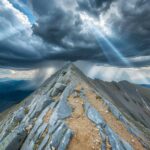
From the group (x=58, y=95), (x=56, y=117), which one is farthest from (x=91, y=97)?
(x=56, y=117)

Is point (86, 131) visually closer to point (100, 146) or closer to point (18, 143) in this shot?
point (100, 146)

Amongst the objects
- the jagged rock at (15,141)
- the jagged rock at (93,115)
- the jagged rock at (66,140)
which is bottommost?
the jagged rock at (15,141)

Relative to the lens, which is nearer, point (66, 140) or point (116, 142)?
point (66, 140)

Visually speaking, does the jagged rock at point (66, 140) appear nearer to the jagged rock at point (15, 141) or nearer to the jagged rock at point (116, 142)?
the jagged rock at point (116, 142)

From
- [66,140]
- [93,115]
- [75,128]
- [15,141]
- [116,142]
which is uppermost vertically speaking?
[93,115]

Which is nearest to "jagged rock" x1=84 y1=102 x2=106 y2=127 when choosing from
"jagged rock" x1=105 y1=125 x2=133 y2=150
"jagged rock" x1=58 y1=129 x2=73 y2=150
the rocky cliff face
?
the rocky cliff face

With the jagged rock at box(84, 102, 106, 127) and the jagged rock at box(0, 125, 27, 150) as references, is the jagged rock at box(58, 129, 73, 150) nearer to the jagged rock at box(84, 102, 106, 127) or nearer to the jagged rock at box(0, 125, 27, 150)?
the jagged rock at box(84, 102, 106, 127)

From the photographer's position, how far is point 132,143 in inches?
1278

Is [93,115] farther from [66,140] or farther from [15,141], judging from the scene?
[15,141]

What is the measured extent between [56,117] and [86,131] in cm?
652

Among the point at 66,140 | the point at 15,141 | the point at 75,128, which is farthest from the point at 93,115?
the point at 15,141

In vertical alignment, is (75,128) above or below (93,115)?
below

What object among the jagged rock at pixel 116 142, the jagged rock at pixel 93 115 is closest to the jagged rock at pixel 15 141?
the jagged rock at pixel 93 115

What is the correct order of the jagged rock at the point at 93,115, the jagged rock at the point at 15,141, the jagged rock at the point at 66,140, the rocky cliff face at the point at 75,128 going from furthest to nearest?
1. the jagged rock at the point at 15,141
2. the jagged rock at the point at 93,115
3. the rocky cliff face at the point at 75,128
4. the jagged rock at the point at 66,140
